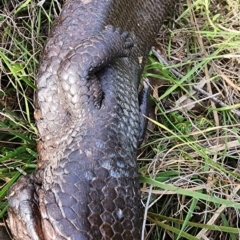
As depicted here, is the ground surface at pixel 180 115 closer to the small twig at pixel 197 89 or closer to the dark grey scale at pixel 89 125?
the small twig at pixel 197 89

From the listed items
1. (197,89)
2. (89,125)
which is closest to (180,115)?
(197,89)

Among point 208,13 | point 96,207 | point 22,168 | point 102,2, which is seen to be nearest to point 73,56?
point 102,2

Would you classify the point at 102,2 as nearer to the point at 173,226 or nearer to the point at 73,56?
the point at 73,56

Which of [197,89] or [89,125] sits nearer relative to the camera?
[89,125]

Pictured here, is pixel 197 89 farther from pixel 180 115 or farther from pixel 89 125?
pixel 89 125

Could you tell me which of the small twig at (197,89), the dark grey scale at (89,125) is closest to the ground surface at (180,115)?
the small twig at (197,89)

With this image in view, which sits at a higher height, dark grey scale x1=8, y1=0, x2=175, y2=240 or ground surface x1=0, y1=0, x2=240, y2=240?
dark grey scale x1=8, y1=0, x2=175, y2=240

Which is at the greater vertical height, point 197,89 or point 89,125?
point 89,125

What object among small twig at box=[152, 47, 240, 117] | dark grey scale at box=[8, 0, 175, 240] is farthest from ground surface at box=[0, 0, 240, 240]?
dark grey scale at box=[8, 0, 175, 240]

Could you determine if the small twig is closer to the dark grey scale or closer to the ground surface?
the ground surface
